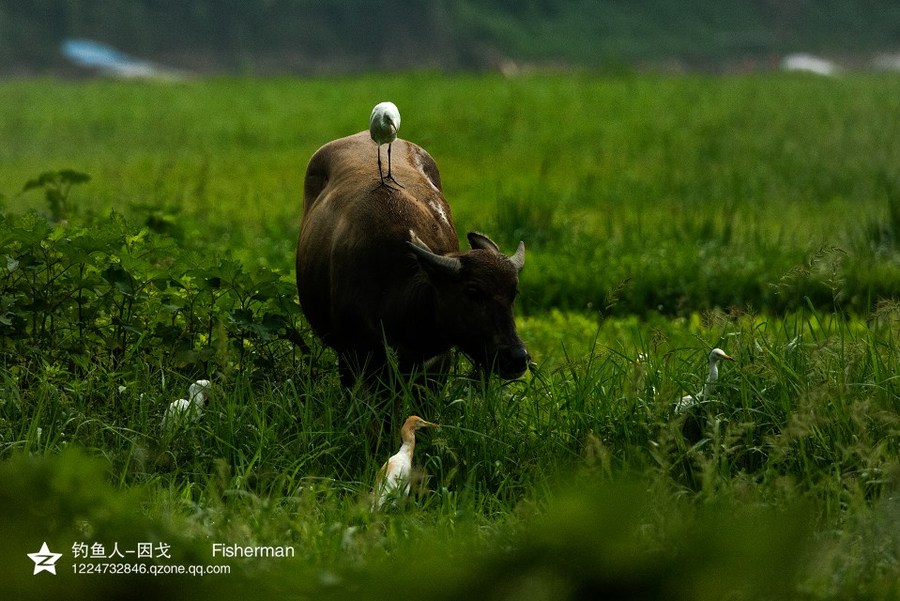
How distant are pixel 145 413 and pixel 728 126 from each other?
15122 millimetres

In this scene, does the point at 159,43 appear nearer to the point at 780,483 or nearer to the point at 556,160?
the point at 556,160

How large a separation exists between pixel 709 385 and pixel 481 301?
853 mm

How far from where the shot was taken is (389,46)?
53.2m

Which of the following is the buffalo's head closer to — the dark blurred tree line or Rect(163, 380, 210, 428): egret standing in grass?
Rect(163, 380, 210, 428): egret standing in grass

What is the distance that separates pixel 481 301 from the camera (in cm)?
500

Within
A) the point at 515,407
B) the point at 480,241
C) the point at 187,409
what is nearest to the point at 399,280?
the point at 480,241

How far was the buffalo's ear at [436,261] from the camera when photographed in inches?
195

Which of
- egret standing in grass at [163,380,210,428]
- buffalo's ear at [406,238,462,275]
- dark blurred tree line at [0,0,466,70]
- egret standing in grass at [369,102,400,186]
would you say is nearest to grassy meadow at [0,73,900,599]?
egret standing in grass at [163,380,210,428]

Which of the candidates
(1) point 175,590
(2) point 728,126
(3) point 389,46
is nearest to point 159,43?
(3) point 389,46

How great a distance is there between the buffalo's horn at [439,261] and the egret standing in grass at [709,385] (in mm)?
910

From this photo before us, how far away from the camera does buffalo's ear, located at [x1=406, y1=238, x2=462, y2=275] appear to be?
4.96m

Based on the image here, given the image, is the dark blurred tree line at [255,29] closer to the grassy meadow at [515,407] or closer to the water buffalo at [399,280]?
the grassy meadow at [515,407]

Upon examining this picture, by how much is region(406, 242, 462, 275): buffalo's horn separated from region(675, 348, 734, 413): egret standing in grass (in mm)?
910

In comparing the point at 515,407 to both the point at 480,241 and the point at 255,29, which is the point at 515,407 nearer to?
the point at 480,241
